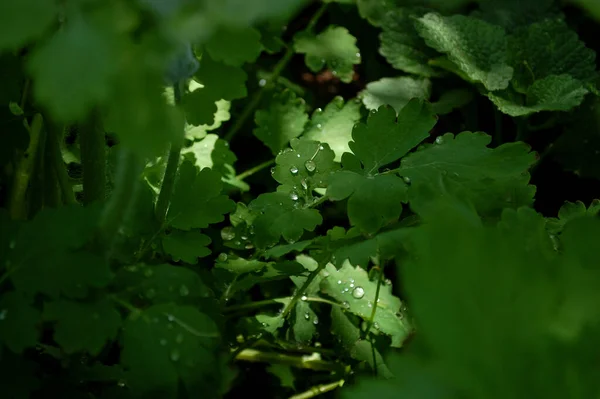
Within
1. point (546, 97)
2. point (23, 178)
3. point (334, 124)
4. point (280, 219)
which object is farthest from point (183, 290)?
point (546, 97)

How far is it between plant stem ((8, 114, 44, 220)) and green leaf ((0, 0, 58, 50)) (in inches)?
31.9

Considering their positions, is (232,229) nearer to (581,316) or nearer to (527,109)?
(527,109)

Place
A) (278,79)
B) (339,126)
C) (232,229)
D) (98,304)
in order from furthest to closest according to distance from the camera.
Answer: (278,79)
(339,126)
(232,229)
(98,304)

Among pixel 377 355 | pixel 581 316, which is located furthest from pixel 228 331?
pixel 581 316

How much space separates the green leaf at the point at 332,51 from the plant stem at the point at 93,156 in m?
0.77

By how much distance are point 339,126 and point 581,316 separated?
960 mm

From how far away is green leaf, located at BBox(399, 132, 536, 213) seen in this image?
106 centimetres

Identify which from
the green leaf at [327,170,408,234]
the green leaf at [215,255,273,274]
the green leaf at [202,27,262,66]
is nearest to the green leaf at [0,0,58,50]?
the green leaf at [202,27,262,66]

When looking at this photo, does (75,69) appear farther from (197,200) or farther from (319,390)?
(319,390)

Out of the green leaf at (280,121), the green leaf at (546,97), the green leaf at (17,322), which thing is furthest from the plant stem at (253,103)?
the green leaf at (17,322)

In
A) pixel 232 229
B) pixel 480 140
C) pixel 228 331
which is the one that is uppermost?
pixel 480 140

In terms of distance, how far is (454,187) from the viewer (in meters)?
1.00

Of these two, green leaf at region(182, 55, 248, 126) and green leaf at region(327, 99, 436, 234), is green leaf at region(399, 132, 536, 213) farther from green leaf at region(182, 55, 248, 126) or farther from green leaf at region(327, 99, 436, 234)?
green leaf at region(182, 55, 248, 126)

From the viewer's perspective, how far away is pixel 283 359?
1.45m
